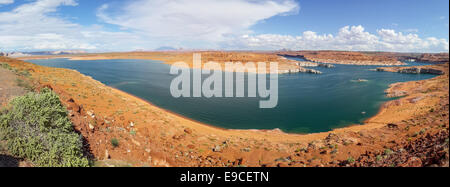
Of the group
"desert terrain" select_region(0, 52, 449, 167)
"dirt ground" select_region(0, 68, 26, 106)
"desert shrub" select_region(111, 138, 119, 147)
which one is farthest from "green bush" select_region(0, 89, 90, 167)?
"dirt ground" select_region(0, 68, 26, 106)

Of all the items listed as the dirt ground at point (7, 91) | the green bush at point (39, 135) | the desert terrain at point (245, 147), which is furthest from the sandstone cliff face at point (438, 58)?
the dirt ground at point (7, 91)

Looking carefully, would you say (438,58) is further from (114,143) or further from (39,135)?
(39,135)

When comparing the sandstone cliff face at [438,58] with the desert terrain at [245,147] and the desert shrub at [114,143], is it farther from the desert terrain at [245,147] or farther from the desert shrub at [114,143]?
the desert shrub at [114,143]

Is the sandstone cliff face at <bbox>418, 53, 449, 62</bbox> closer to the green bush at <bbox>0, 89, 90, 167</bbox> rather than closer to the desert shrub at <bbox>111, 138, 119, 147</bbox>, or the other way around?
the desert shrub at <bbox>111, 138, 119, 147</bbox>

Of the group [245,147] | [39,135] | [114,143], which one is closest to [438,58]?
[245,147]

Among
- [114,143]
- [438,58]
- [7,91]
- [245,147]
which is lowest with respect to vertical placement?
[245,147]

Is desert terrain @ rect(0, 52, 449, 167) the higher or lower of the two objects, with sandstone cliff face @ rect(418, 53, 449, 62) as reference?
lower
